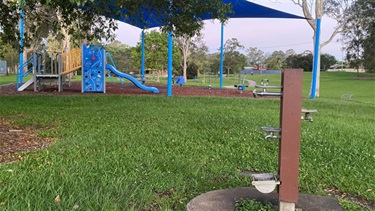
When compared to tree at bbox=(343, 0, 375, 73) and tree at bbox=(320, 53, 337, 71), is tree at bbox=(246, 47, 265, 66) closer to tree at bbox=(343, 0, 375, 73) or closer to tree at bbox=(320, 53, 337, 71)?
tree at bbox=(320, 53, 337, 71)

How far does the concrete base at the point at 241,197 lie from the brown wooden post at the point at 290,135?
202 mm

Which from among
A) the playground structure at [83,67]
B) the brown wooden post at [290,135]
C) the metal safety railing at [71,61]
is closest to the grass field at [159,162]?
the brown wooden post at [290,135]

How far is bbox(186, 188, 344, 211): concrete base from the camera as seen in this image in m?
2.45

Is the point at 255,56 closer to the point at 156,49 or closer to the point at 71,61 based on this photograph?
the point at 156,49

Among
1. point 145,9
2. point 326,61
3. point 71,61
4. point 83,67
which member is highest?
point 326,61

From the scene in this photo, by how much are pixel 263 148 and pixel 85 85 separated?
37.2ft

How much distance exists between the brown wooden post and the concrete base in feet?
0.66

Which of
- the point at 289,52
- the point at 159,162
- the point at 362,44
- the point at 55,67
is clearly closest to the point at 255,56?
the point at 289,52

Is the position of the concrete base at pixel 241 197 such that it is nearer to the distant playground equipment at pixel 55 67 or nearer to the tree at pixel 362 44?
the distant playground equipment at pixel 55 67

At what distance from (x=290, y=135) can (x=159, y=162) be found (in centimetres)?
170

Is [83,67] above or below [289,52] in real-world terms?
below

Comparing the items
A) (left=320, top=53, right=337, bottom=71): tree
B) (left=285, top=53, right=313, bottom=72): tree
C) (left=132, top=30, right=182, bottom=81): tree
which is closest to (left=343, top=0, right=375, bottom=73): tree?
(left=285, top=53, right=313, bottom=72): tree

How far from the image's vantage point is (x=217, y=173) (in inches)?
134

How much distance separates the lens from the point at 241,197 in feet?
8.61
